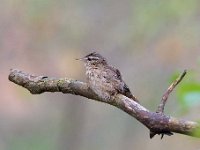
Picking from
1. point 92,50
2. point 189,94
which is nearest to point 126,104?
point 189,94

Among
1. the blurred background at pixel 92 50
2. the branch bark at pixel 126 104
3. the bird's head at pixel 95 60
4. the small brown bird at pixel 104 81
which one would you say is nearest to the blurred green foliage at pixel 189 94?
the branch bark at pixel 126 104

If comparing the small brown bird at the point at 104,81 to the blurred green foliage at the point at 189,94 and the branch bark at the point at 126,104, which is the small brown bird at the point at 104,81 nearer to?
the branch bark at the point at 126,104

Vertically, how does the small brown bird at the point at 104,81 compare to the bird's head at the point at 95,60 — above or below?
below

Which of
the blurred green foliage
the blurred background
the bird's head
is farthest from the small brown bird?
the blurred background

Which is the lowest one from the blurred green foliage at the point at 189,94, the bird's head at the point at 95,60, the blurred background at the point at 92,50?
the blurred green foliage at the point at 189,94

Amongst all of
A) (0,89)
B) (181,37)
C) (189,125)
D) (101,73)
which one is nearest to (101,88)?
(101,73)

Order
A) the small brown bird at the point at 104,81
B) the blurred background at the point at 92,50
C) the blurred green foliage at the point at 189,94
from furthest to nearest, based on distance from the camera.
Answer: the blurred background at the point at 92,50, the small brown bird at the point at 104,81, the blurred green foliage at the point at 189,94
